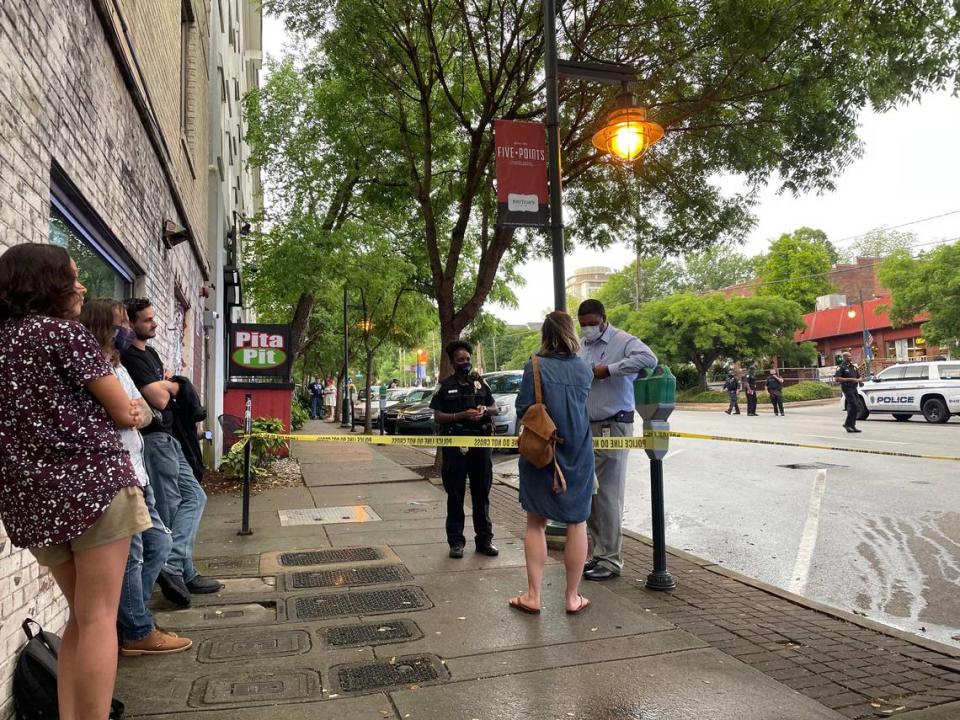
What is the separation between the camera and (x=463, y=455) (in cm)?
562

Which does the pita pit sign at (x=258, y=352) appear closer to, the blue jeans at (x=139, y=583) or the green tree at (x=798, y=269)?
the blue jeans at (x=139, y=583)

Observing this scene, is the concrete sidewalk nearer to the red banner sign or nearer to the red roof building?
the red banner sign

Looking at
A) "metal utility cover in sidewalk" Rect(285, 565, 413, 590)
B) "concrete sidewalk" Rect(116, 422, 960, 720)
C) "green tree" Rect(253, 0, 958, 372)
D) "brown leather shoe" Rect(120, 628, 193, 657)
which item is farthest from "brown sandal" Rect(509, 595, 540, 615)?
"green tree" Rect(253, 0, 958, 372)

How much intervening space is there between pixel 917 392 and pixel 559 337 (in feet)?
60.8

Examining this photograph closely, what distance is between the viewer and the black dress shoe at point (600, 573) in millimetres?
4937

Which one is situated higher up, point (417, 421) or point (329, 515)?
point (417, 421)

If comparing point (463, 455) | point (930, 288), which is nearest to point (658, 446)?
point (463, 455)

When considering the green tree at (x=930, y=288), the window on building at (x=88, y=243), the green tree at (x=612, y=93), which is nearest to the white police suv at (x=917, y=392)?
the green tree at (x=612, y=93)

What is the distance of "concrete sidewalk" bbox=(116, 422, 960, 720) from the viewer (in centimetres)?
302

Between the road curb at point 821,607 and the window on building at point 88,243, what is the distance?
4.89 metres

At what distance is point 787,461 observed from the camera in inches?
436

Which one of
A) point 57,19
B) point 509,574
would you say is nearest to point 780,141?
point 509,574

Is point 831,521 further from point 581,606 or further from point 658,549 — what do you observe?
point 581,606

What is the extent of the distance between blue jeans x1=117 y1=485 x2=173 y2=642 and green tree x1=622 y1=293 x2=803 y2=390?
3538cm
